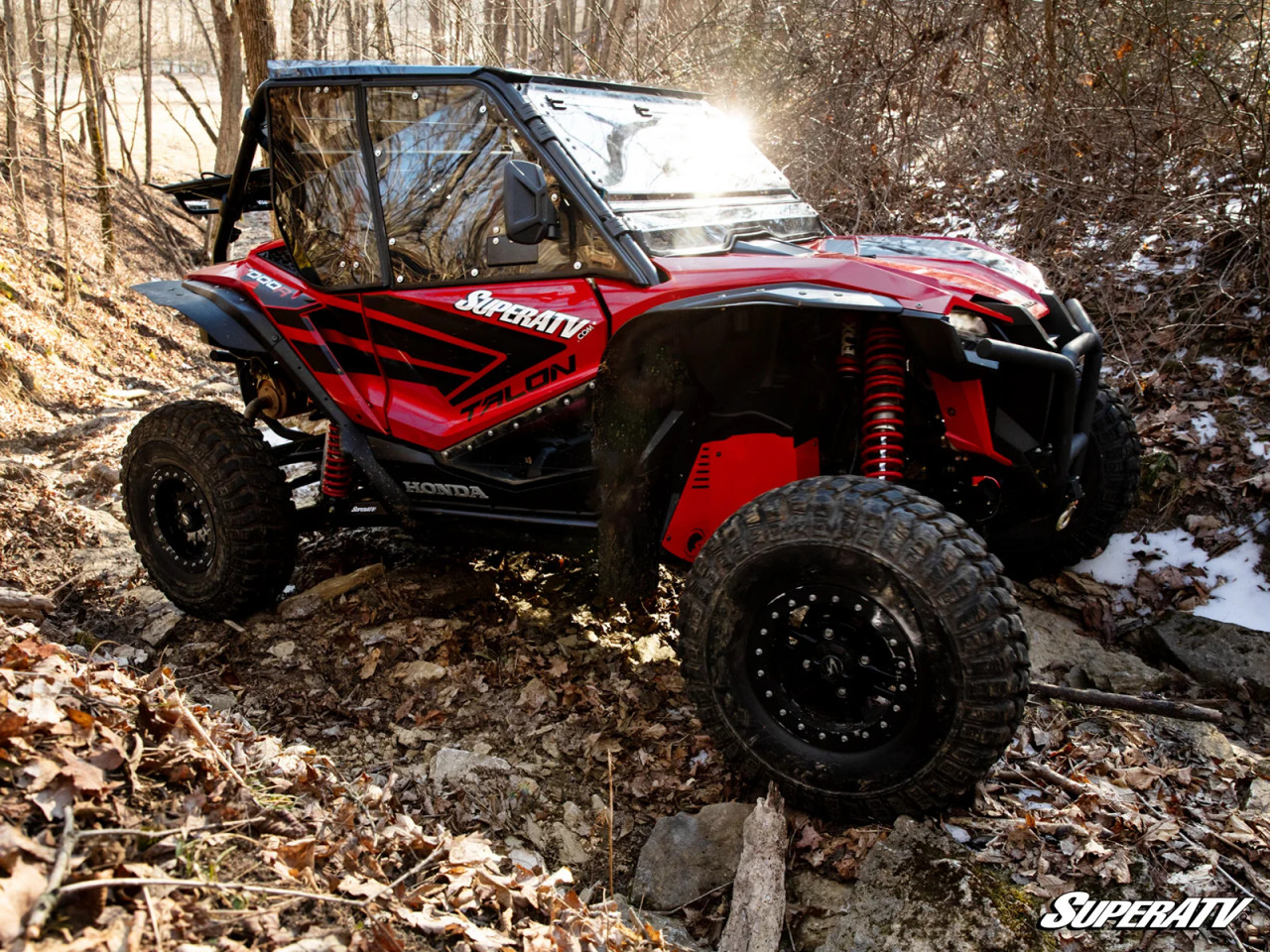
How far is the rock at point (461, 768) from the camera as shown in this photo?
3.13 meters

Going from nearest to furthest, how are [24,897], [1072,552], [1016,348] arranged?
[24,897] < [1016,348] < [1072,552]

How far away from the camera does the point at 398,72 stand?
3.49m

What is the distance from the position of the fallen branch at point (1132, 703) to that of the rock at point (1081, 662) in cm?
24

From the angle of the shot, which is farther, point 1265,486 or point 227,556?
point 1265,486

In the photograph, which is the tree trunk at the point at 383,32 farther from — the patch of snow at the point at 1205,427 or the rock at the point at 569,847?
the rock at the point at 569,847

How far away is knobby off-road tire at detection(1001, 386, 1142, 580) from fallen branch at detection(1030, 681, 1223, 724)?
2.43ft

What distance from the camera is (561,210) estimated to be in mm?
3211

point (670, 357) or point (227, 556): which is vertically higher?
point (670, 357)

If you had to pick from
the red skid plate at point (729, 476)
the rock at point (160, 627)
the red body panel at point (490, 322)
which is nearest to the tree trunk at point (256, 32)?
the red body panel at point (490, 322)

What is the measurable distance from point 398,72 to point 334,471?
5.62ft

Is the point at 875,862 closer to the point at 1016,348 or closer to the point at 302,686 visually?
the point at 1016,348

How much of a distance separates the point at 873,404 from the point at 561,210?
4.15 feet

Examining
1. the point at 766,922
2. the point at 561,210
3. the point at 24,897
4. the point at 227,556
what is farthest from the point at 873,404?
the point at 227,556

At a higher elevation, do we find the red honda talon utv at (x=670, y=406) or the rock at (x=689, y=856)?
the red honda talon utv at (x=670, y=406)
